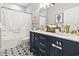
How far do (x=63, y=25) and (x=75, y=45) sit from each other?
0.30 metres

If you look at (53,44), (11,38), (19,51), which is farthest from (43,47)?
(11,38)

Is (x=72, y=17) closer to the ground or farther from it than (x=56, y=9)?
closer to the ground

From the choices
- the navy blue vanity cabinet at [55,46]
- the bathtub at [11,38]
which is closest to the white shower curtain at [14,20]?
the bathtub at [11,38]

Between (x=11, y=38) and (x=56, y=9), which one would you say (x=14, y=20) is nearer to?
(x=11, y=38)

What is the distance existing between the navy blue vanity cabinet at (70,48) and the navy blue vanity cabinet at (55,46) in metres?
0.05

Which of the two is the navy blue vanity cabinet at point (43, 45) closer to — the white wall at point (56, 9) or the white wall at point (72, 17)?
the white wall at point (56, 9)

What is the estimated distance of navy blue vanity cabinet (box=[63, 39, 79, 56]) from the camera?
103cm

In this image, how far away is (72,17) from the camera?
115cm

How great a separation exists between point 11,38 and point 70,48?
0.72 metres

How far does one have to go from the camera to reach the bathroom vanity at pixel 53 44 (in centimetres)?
106

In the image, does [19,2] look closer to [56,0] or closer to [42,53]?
[56,0]

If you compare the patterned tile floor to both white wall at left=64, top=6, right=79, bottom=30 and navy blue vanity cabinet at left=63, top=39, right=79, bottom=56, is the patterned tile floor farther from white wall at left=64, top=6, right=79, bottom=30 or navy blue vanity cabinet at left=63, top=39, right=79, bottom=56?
white wall at left=64, top=6, right=79, bottom=30

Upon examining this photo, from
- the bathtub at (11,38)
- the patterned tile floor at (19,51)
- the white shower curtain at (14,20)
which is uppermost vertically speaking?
the white shower curtain at (14,20)

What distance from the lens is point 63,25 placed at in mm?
1227
